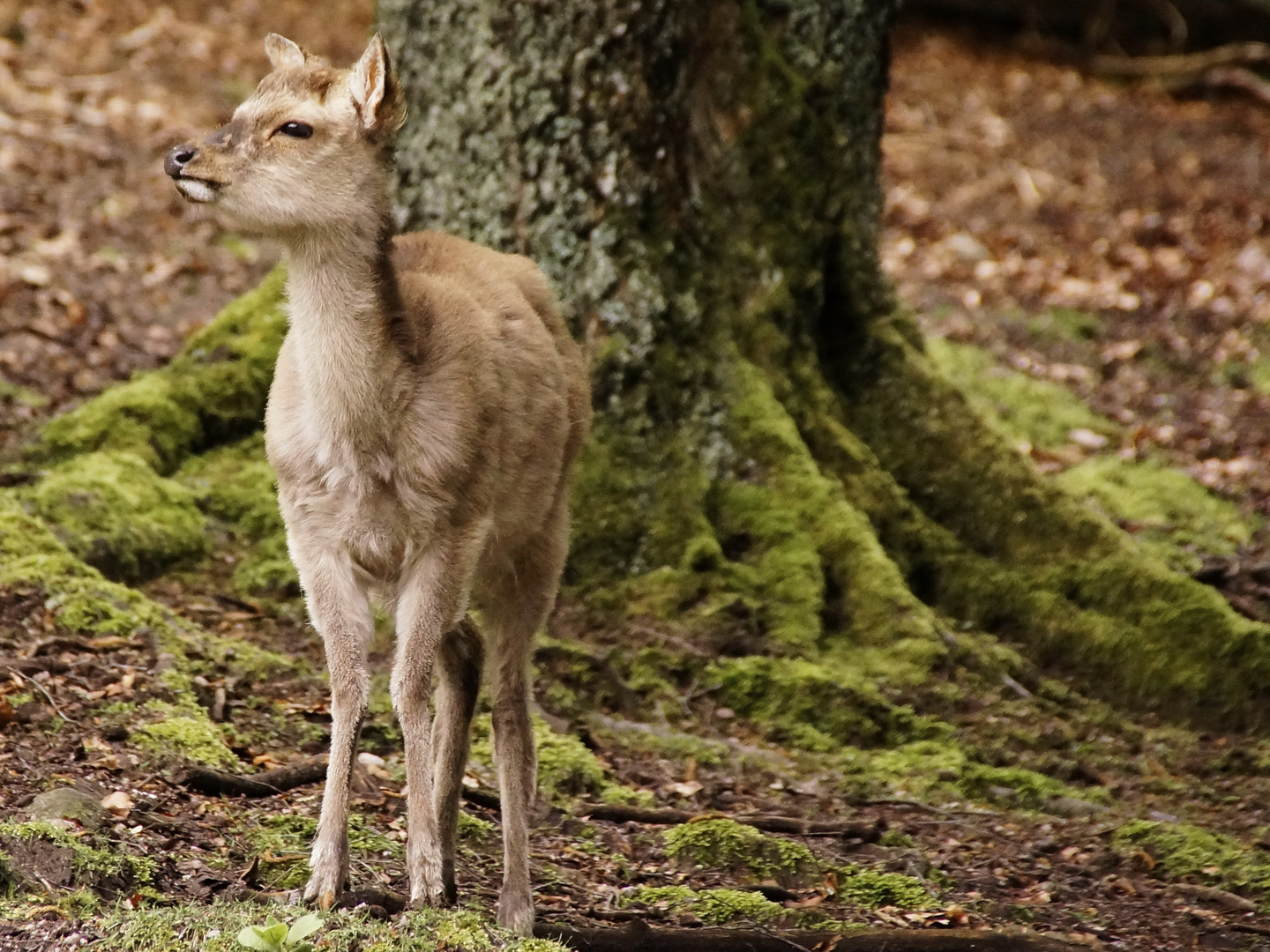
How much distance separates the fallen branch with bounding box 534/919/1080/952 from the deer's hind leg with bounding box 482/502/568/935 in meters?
0.21

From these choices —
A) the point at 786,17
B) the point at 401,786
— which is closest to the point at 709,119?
the point at 786,17

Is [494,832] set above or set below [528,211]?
below

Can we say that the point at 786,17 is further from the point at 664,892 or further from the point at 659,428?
the point at 664,892

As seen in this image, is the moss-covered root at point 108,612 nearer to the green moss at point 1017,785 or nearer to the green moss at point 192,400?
the green moss at point 192,400

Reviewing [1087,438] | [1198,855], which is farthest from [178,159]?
[1087,438]

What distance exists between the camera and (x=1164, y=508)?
896cm

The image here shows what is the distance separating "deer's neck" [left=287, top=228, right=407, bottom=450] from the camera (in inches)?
184

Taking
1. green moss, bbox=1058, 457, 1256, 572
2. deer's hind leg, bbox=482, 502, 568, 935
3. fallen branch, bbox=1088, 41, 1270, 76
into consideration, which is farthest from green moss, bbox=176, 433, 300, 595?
fallen branch, bbox=1088, 41, 1270, 76

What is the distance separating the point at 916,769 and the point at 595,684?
4.61 feet

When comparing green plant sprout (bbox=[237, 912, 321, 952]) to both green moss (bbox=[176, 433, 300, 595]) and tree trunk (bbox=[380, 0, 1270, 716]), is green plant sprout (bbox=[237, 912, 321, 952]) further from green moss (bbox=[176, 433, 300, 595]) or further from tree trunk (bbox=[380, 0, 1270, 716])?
green moss (bbox=[176, 433, 300, 595])

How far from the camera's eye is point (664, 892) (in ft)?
17.6

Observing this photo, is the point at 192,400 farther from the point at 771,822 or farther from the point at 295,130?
the point at 771,822

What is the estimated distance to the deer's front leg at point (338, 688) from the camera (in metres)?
4.46

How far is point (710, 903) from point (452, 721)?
1.07 meters
